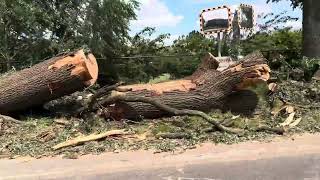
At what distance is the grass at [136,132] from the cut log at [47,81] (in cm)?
41

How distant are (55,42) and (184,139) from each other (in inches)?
273

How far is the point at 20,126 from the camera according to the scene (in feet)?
31.6

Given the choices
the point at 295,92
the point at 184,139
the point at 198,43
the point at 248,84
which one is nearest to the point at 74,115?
the point at 184,139

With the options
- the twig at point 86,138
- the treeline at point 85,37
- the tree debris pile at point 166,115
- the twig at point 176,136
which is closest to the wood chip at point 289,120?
the tree debris pile at point 166,115

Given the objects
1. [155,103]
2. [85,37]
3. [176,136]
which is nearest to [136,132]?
[155,103]

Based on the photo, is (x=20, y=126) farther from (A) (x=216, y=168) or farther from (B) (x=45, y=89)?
(A) (x=216, y=168)

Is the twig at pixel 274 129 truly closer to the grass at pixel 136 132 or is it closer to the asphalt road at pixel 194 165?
the grass at pixel 136 132

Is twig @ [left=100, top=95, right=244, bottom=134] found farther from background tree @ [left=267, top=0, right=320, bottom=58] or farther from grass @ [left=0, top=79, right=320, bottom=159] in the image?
background tree @ [left=267, top=0, right=320, bottom=58]

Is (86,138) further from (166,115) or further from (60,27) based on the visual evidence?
(60,27)

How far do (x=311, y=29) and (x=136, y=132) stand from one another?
23.0 feet

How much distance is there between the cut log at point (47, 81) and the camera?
9562 mm

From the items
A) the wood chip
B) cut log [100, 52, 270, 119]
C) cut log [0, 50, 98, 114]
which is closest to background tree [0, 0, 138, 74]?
cut log [0, 50, 98, 114]

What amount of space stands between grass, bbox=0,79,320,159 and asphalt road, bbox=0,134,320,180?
0.27m

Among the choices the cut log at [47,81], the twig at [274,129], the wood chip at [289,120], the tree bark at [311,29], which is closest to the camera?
the twig at [274,129]
